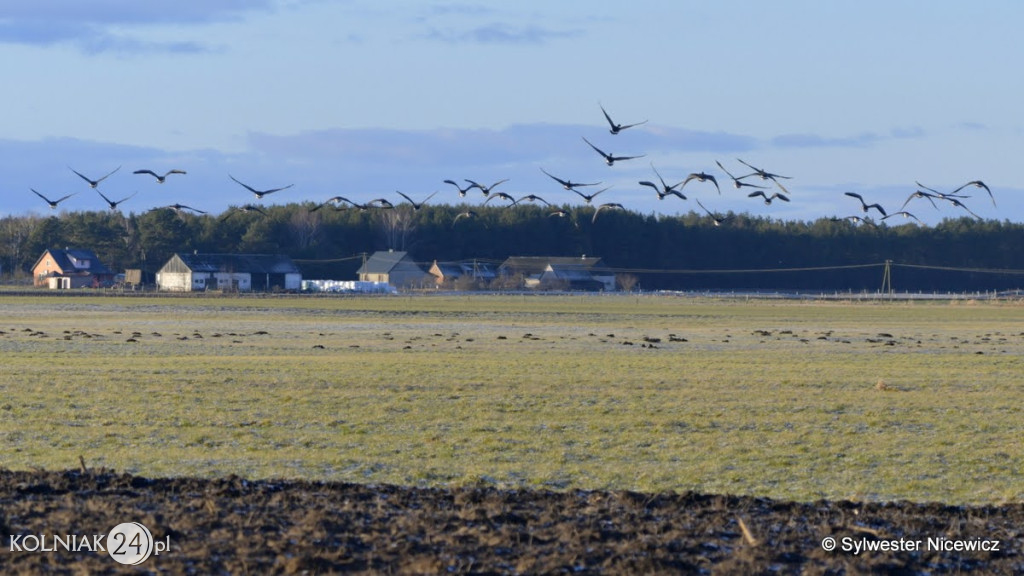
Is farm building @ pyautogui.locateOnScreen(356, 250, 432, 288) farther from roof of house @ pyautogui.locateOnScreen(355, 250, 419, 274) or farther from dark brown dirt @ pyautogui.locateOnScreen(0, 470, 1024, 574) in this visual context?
dark brown dirt @ pyautogui.locateOnScreen(0, 470, 1024, 574)

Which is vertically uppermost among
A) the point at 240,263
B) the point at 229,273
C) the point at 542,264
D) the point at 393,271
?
the point at 542,264

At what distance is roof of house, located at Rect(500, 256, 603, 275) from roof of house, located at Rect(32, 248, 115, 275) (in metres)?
51.7

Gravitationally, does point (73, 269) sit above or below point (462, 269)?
below

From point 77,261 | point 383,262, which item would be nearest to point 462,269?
point 383,262

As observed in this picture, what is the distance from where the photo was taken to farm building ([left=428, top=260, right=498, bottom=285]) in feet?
548

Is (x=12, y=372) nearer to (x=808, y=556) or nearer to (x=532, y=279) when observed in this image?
(x=808, y=556)

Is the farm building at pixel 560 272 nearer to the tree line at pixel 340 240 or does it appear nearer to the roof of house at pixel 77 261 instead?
the tree line at pixel 340 240

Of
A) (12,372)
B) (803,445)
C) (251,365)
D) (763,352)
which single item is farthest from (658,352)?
(803,445)

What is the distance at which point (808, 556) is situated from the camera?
37.1 feet

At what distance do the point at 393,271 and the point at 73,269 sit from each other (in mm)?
37931

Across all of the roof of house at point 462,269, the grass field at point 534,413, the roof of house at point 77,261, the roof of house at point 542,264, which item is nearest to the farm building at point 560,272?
the roof of house at point 542,264

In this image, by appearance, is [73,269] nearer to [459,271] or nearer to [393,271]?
[393,271]

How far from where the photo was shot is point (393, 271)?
16588 cm

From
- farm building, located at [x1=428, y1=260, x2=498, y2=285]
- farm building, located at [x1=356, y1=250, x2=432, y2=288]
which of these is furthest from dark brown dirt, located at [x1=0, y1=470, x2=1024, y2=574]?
farm building, located at [x1=428, y1=260, x2=498, y2=285]
